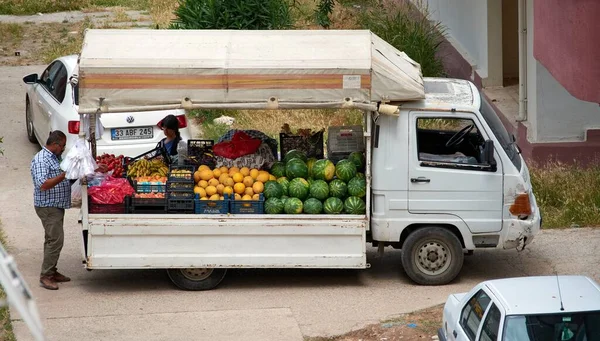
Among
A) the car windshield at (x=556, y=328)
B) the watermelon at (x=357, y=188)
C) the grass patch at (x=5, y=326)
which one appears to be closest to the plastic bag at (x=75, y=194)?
the grass patch at (x=5, y=326)

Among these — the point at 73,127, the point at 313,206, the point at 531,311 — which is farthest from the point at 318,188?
the point at 73,127

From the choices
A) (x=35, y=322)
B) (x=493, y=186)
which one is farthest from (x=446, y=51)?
(x=35, y=322)

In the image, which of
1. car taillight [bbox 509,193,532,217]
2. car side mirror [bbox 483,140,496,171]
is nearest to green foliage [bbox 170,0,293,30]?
car side mirror [bbox 483,140,496,171]

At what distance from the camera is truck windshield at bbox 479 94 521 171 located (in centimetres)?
1114

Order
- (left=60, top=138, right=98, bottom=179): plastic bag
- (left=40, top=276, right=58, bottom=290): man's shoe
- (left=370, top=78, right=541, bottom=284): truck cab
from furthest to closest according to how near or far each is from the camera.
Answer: (left=40, top=276, right=58, bottom=290): man's shoe
(left=370, top=78, right=541, bottom=284): truck cab
(left=60, top=138, right=98, bottom=179): plastic bag

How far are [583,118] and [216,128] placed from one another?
19.5 ft

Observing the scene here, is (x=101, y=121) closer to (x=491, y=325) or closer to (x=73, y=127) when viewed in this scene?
(x=73, y=127)

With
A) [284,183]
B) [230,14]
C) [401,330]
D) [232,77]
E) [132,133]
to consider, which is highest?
[230,14]

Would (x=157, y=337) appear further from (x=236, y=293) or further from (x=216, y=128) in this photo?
(x=216, y=128)

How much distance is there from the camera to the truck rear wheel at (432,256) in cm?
1120

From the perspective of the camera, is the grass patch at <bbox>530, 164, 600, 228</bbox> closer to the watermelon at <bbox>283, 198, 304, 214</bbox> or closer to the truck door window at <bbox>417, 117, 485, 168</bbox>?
the truck door window at <bbox>417, 117, 485, 168</bbox>

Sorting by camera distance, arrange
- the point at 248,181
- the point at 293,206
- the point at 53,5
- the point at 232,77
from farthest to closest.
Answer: the point at 53,5, the point at 248,181, the point at 293,206, the point at 232,77

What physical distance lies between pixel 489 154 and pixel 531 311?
339 cm

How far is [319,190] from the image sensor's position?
36.1ft
